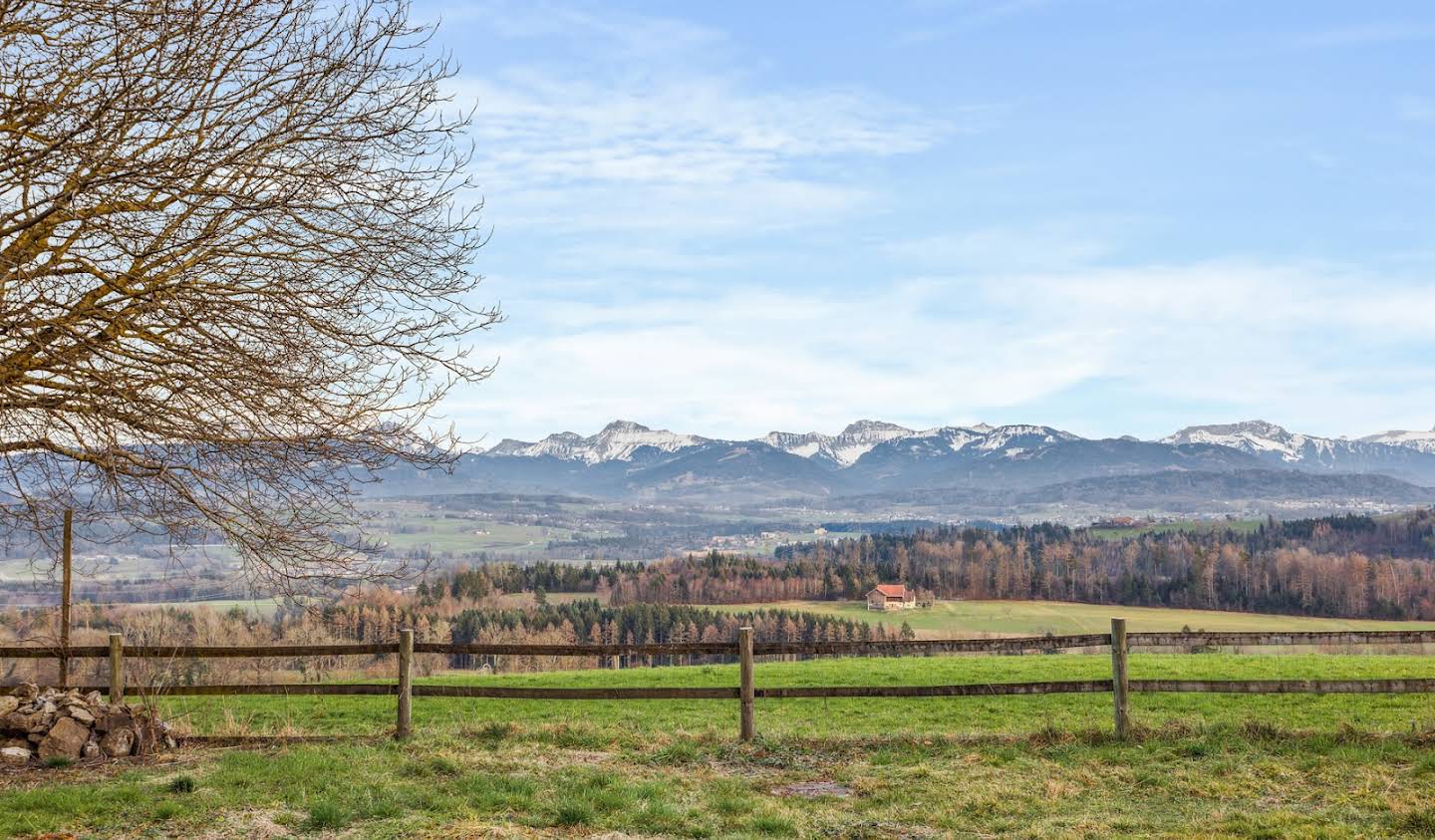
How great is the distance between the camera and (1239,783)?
946 centimetres

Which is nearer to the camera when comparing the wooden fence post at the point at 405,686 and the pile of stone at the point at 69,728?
the pile of stone at the point at 69,728

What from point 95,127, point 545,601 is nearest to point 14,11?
point 95,127

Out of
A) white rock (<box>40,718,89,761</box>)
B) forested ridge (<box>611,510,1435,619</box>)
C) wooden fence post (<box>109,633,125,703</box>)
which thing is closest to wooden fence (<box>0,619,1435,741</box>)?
wooden fence post (<box>109,633,125,703</box>)

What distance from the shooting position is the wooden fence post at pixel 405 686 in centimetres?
1251

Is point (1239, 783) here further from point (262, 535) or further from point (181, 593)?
point (181, 593)

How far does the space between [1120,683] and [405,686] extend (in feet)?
29.4

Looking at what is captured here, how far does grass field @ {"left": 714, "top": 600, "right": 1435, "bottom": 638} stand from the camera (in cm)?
8625

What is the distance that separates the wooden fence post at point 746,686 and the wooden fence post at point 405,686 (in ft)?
13.8

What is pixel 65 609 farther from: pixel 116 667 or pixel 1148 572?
pixel 1148 572

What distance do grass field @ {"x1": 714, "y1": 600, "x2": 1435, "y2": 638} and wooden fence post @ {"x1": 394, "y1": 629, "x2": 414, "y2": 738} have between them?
75897 millimetres

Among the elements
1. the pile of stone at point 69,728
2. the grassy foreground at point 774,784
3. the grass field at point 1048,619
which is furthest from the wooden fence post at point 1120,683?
the grass field at point 1048,619

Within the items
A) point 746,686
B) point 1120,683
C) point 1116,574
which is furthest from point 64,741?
point 1116,574

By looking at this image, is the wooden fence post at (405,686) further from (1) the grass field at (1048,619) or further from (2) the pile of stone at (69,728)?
(1) the grass field at (1048,619)

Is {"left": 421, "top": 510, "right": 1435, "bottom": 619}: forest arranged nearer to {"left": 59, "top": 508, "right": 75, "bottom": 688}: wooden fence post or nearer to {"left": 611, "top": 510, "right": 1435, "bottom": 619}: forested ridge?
{"left": 611, "top": 510, "right": 1435, "bottom": 619}: forested ridge
